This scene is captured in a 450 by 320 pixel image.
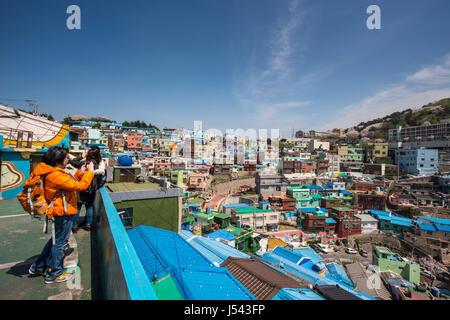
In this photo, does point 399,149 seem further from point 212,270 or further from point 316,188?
point 212,270

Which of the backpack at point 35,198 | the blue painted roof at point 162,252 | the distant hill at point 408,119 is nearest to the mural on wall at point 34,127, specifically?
the blue painted roof at point 162,252

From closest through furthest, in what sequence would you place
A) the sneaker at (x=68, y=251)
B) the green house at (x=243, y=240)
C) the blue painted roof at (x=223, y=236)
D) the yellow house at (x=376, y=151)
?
the sneaker at (x=68, y=251) < the blue painted roof at (x=223, y=236) < the green house at (x=243, y=240) < the yellow house at (x=376, y=151)

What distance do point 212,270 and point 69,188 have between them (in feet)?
6.92

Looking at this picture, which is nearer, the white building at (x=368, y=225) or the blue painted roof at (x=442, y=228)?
the blue painted roof at (x=442, y=228)

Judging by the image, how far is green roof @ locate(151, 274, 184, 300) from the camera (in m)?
2.46

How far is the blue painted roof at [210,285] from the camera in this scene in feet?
8.12

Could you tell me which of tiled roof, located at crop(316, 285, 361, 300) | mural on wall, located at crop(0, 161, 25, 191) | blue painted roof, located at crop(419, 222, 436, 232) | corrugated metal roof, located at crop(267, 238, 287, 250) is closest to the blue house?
blue painted roof, located at crop(419, 222, 436, 232)

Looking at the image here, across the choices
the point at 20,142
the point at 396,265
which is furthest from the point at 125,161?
the point at 396,265

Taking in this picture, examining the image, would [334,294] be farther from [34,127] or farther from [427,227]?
[427,227]

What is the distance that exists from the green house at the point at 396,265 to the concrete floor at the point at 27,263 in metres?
19.3

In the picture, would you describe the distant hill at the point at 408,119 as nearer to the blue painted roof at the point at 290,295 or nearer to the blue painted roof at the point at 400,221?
the blue painted roof at the point at 400,221

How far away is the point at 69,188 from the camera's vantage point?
1825 mm

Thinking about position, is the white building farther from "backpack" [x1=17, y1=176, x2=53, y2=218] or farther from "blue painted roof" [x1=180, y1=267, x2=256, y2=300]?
"backpack" [x1=17, y1=176, x2=53, y2=218]

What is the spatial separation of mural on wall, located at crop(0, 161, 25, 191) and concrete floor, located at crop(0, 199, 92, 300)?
2.22m
